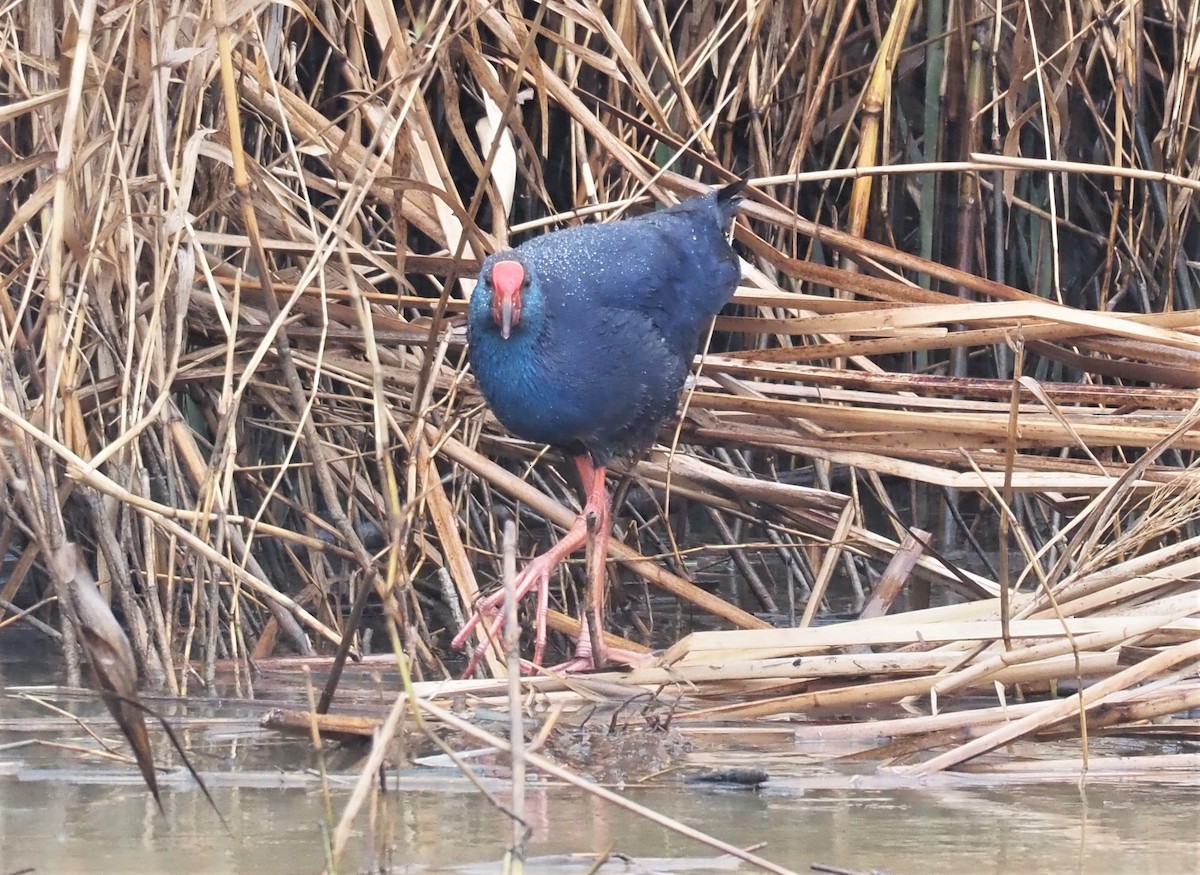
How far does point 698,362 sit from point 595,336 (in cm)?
23

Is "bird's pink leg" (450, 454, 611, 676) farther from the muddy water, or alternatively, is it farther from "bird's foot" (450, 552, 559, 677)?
the muddy water

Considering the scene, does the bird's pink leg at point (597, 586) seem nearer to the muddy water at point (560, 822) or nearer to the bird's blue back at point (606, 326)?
the bird's blue back at point (606, 326)

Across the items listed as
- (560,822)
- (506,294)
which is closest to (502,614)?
(506,294)

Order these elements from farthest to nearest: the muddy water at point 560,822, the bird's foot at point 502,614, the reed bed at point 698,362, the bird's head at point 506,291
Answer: the bird's head at point 506,291 < the bird's foot at point 502,614 < the reed bed at point 698,362 < the muddy water at point 560,822

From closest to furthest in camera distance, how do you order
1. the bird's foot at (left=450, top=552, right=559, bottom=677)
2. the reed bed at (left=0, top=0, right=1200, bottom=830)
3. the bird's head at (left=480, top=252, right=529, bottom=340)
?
the reed bed at (left=0, top=0, right=1200, bottom=830) → the bird's foot at (left=450, top=552, right=559, bottom=677) → the bird's head at (left=480, top=252, right=529, bottom=340)

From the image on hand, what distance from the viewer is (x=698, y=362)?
2.81m

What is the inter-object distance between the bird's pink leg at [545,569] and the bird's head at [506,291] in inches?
13.1

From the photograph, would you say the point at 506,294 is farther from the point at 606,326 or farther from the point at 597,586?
the point at 597,586

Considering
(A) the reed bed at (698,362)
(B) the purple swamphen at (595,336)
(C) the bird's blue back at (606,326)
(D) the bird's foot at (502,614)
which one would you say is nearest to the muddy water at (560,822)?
(A) the reed bed at (698,362)

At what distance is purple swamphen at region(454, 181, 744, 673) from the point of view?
2559mm

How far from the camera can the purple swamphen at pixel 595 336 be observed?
2559mm

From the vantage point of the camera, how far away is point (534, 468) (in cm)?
311

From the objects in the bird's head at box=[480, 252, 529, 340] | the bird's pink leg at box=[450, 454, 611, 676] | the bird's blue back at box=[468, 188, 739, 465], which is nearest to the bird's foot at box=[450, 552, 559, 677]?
the bird's pink leg at box=[450, 454, 611, 676]

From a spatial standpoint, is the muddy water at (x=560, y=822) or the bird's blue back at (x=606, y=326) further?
the bird's blue back at (x=606, y=326)
